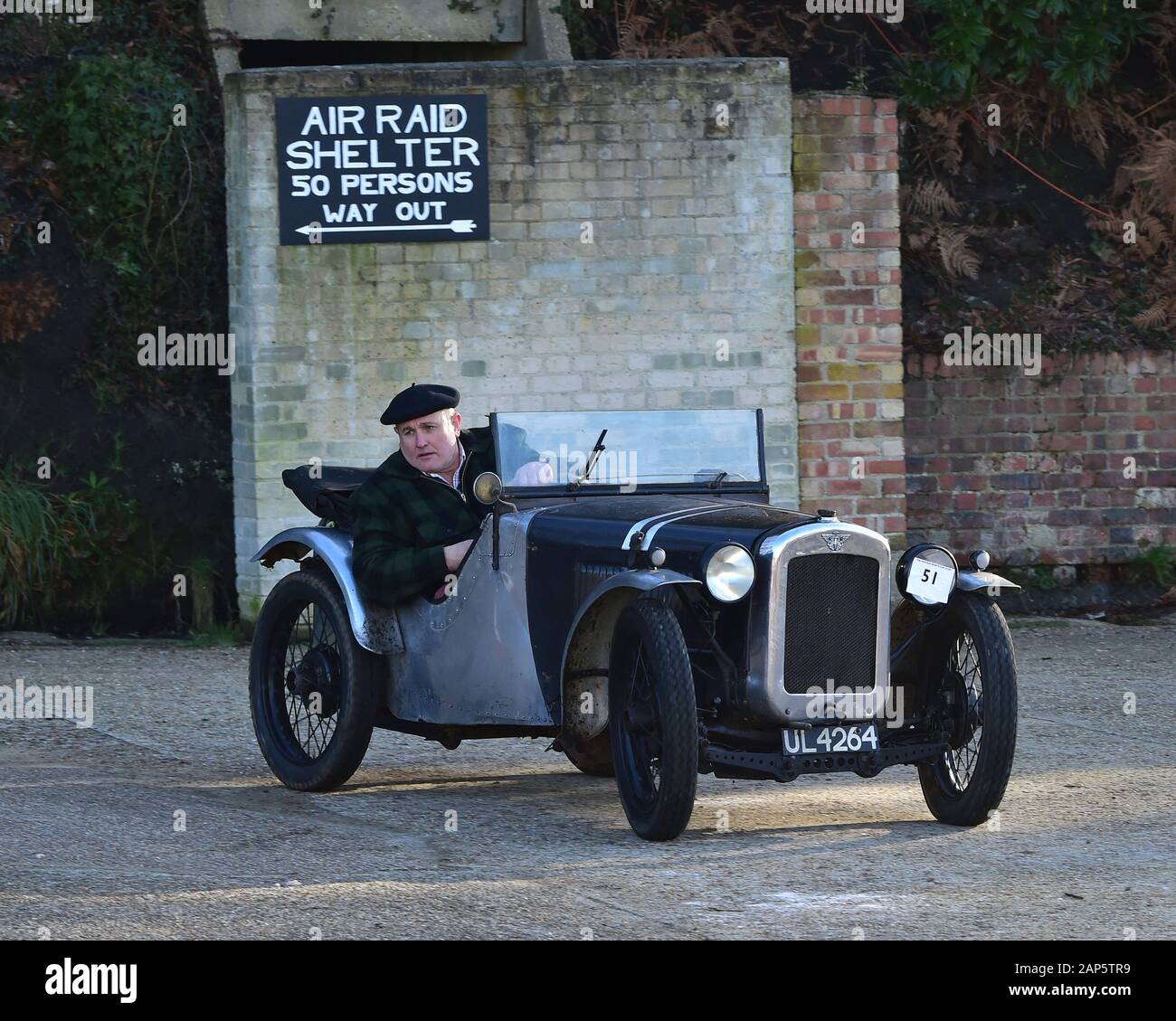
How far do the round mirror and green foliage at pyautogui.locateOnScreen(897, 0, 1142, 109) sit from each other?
7758mm

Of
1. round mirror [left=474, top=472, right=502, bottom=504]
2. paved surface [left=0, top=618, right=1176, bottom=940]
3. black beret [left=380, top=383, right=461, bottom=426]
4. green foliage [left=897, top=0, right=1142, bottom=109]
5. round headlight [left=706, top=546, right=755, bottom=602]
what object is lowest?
paved surface [left=0, top=618, right=1176, bottom=940]

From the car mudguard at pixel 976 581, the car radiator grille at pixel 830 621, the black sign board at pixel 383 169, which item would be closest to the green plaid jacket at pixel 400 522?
the car radiator grille at pixel 830 621

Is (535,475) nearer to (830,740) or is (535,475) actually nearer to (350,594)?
(350,594)

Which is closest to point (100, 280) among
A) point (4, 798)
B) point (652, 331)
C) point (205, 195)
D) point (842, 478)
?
point (205, 195)

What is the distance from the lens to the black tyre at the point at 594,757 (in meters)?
7.21

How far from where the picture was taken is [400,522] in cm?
716

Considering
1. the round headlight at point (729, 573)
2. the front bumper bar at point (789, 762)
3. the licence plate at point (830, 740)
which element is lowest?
the front bumper bar at point (789, 762)

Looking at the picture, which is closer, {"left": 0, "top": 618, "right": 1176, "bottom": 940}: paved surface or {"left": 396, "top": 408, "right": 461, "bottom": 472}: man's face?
{"left": 0, "top": 618, "right": 1176, "bottom": 940}: paved surface

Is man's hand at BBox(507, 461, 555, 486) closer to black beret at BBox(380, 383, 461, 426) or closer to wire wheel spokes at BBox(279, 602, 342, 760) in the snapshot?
black beret at BBox(380, 383, 461, 426)

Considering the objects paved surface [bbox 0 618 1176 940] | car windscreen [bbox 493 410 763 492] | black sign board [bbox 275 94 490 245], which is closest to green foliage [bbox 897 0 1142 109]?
black sign board [bbox 275 94 490 245]

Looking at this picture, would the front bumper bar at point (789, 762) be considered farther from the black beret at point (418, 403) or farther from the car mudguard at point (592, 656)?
the black beret at point (418, 403)

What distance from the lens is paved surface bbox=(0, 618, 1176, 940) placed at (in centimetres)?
525

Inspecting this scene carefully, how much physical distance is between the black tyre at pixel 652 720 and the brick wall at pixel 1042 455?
685 centimetres
